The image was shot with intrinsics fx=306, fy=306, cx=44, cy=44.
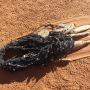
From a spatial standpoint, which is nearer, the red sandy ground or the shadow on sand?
the red sandy ground

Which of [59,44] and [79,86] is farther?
[59,44]

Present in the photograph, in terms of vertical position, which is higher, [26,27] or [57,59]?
[26,27]

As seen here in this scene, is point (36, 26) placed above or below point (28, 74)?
above

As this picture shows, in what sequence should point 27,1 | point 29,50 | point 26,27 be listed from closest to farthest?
point 29,50 < point 26,27 < point 27,1

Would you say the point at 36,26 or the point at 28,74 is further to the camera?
the point at 36,26

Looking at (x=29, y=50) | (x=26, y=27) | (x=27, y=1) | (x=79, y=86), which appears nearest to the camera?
(x=79, y=86)

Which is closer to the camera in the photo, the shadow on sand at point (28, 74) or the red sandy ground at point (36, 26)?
the red sandy ground at point (36, 26)

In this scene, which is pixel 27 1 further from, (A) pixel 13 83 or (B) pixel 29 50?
(A) pixel 13 83

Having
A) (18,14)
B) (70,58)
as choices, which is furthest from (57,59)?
(18,14)
